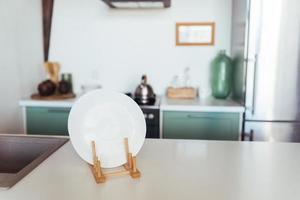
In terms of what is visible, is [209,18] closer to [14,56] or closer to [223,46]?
[223,46]

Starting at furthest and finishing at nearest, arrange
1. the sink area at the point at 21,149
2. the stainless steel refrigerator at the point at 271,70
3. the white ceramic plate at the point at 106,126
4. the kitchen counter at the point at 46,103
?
the kitchen counter at the point at 46,103, the stainless steel refrigerator at the point at 271,70, the sink area at the point at 21,149, the white ceramic plate at the point at 106,126

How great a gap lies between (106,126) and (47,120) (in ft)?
5.22

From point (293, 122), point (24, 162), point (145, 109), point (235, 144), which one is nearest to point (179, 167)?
point (235, 144)

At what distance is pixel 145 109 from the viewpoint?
2.46m

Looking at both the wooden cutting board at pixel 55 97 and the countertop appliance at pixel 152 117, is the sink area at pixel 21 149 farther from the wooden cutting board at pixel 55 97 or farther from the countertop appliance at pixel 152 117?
the wooden cutting board at pixel 55 97

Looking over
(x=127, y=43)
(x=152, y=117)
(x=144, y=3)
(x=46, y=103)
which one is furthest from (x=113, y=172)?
(x=127, y=43)

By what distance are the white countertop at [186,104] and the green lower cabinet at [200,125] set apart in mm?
43

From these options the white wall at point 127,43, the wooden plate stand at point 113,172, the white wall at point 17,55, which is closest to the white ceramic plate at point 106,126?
the wooden plate stand at point 113,172

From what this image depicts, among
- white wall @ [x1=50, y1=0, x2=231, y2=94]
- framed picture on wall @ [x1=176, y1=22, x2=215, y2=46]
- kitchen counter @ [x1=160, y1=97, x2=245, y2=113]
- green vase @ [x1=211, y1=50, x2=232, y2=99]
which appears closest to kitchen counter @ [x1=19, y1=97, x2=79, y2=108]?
white wall @ [x1=50, y1=0, x2=231, y2=94]

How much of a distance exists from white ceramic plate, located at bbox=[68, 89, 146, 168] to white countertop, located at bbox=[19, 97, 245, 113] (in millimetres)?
1233

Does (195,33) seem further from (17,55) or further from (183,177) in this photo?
(183,177)

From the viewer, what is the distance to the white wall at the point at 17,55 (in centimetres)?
233

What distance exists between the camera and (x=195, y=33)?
9.35 feet

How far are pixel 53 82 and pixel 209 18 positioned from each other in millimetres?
1624
